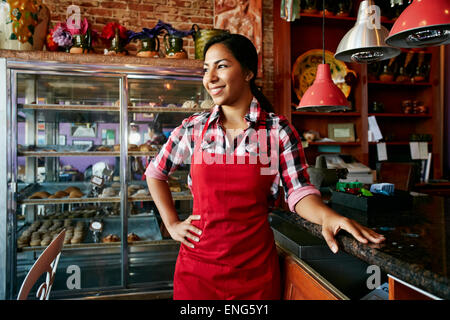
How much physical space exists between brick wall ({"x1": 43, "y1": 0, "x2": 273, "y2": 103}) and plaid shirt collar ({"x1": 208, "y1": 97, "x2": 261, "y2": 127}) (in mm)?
2635

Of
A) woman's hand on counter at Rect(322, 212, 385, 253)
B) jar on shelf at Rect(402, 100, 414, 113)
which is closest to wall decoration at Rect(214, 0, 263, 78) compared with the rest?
jar on shelf at Rect(402, 100, 414, 113)

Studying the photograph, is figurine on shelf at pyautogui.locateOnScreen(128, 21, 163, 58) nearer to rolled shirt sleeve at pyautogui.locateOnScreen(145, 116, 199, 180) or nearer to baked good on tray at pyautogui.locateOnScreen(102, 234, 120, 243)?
baked good on tray at pyautogui.locateOnScreen(102, 234, 120, 243)

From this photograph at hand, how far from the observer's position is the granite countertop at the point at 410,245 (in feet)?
2.36

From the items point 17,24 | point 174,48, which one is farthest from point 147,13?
point 17,24

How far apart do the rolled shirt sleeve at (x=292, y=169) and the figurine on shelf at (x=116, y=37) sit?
2243mm

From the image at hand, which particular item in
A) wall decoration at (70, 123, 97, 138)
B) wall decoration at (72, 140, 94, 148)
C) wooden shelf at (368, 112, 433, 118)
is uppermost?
wooden shelf at (368, 112, 433, 118)

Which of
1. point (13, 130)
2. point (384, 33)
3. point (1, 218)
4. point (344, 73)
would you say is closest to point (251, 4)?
point (344, 73)

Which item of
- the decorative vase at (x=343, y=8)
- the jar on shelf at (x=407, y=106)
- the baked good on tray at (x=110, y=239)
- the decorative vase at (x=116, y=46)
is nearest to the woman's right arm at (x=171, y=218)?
the baked good on tray at (x=110, y=239)

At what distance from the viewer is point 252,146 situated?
1234 millimetres

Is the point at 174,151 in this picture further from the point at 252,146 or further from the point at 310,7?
the point at 310,7

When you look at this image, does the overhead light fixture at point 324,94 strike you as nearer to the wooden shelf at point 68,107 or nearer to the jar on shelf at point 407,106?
the wooden shelf at point 68,107

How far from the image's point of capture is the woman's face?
1.25 meters

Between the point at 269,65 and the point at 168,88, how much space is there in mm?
1434

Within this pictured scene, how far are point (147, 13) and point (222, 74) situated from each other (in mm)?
2842
